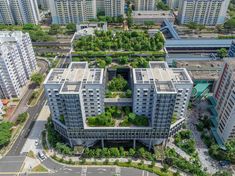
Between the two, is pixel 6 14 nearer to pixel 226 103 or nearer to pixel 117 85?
pixel 117 85

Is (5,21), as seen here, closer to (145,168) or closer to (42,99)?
(42,99)

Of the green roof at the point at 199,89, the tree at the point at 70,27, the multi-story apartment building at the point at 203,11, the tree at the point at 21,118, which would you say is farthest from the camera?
the multi-story apartment building at the point at 203,11

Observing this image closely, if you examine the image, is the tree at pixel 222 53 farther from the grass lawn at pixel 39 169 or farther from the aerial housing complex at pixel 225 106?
the grass lawn at pixel 39 169

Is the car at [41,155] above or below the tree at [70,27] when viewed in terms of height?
below

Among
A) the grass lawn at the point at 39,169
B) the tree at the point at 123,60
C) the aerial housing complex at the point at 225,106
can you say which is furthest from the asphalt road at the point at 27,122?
the aerial housing complex at the point at 225,106

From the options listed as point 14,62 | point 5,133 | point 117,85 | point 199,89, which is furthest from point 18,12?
Result: point 199,89
